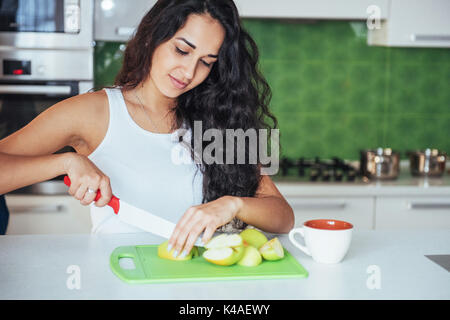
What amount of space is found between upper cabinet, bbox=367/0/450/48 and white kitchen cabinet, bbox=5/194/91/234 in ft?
5.35

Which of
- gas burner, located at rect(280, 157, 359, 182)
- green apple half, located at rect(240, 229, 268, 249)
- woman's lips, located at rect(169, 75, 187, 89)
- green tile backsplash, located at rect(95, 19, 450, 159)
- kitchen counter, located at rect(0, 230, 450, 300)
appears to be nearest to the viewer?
kitchen counter, located at rect(0, 230, 450, 300)

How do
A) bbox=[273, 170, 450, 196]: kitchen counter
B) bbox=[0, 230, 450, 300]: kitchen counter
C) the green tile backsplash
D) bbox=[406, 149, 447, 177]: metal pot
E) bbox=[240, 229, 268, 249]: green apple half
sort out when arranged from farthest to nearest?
the green tile backsplash < bbox=[406, 149, 447, 177]: metal pot < bbox=[273, 170, 450, 196]: kitchen counter < bbox=[240, 229, 268, 249]: green apple half < bbox=[0, 230, 450, 300]: kitchen counter

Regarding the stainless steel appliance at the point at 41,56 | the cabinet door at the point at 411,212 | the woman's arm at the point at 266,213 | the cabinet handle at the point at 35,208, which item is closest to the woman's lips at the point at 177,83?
the woman's arm at the point at 266,213

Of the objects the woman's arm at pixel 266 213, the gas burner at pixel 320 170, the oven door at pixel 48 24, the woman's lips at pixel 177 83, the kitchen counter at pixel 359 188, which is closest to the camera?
the woman's arm at pixel 266 213

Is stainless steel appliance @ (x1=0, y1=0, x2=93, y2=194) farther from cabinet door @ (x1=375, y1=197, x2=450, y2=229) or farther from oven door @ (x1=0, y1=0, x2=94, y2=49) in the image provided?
cabinet door @ (x1=375, y1=197, x2=450, y2=229)

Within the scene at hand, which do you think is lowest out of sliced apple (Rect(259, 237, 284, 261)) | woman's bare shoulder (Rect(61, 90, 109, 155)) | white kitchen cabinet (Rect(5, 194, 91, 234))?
white kitchen cabinet (Rect(5, 194, 91, 234))

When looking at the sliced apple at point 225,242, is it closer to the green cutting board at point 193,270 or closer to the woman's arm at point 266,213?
the green cutting board at point 193,270

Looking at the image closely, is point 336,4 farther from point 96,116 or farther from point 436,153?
point 96,116

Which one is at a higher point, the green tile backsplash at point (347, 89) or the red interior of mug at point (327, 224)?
the green tile backsplash at point (347, 89)

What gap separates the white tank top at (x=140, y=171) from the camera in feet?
4.91

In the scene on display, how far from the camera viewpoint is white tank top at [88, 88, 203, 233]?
150 centimetres

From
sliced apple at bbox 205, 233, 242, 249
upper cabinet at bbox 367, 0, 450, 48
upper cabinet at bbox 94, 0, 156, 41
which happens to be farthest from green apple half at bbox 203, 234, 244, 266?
upper cabinet at bbox 367, 0, 450, 48

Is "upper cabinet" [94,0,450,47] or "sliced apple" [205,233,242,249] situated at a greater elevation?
"upper cabinet" [94,0,450,47]
